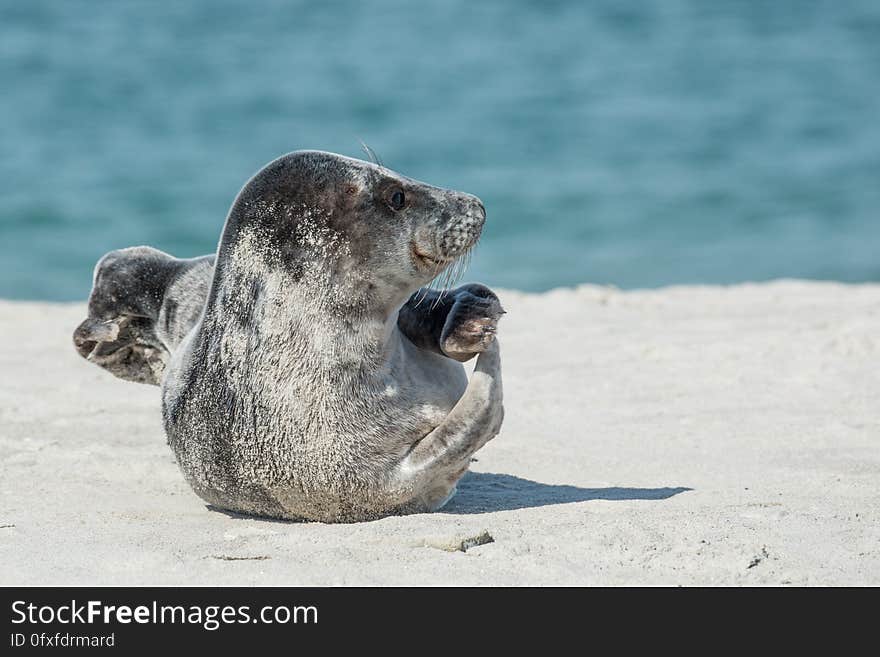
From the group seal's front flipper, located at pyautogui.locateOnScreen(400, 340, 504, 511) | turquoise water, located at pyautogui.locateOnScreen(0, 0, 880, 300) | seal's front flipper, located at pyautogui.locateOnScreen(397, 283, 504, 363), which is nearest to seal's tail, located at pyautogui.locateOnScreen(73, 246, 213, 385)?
seal's front flipper, located at pyautogui.locateOnScreen(397, 283, 504, 363)

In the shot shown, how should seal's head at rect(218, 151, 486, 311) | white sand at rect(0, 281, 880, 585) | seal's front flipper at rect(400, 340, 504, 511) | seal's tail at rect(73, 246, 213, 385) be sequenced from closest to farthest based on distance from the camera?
1. white sand at rect(0, 281, 880, 585)
2. seal's head at rect(218, 151, 486, 311)
3. seal's front flipper at rect(400, 340, 504, 511)
4. seal's tail at rect(73, 246, 213, 385)

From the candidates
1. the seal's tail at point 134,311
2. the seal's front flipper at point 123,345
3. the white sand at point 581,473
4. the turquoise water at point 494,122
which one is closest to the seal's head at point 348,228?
the white sand at point 581,473

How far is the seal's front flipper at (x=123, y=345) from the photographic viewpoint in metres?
5.77

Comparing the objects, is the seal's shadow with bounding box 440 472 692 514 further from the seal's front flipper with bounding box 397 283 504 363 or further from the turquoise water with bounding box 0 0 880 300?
the turquoise water with bounding box 0 0 880 300

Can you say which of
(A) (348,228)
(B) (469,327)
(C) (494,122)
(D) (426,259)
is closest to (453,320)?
(B) (469,327)

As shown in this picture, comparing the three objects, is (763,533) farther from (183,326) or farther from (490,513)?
(183,326)

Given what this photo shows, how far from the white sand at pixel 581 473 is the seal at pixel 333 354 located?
0.59 feet

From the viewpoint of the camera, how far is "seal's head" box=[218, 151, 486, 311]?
4277 millimetres

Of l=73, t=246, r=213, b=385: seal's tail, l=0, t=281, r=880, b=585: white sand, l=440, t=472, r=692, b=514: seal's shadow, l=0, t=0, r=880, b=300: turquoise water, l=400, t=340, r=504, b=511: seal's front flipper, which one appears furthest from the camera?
l=0, t=0, r=880, b=300: turquoise water

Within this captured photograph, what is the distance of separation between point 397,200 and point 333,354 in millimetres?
581

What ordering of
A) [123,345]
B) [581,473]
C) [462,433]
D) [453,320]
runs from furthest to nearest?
[123,345], [581,473], [453,320], [462,433]

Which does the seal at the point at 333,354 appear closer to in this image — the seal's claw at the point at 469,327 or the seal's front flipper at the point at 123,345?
the seal's claw at the point at 469,327

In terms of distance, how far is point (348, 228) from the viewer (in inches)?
168

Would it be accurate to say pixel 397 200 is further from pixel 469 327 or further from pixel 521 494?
pixel 521 494
